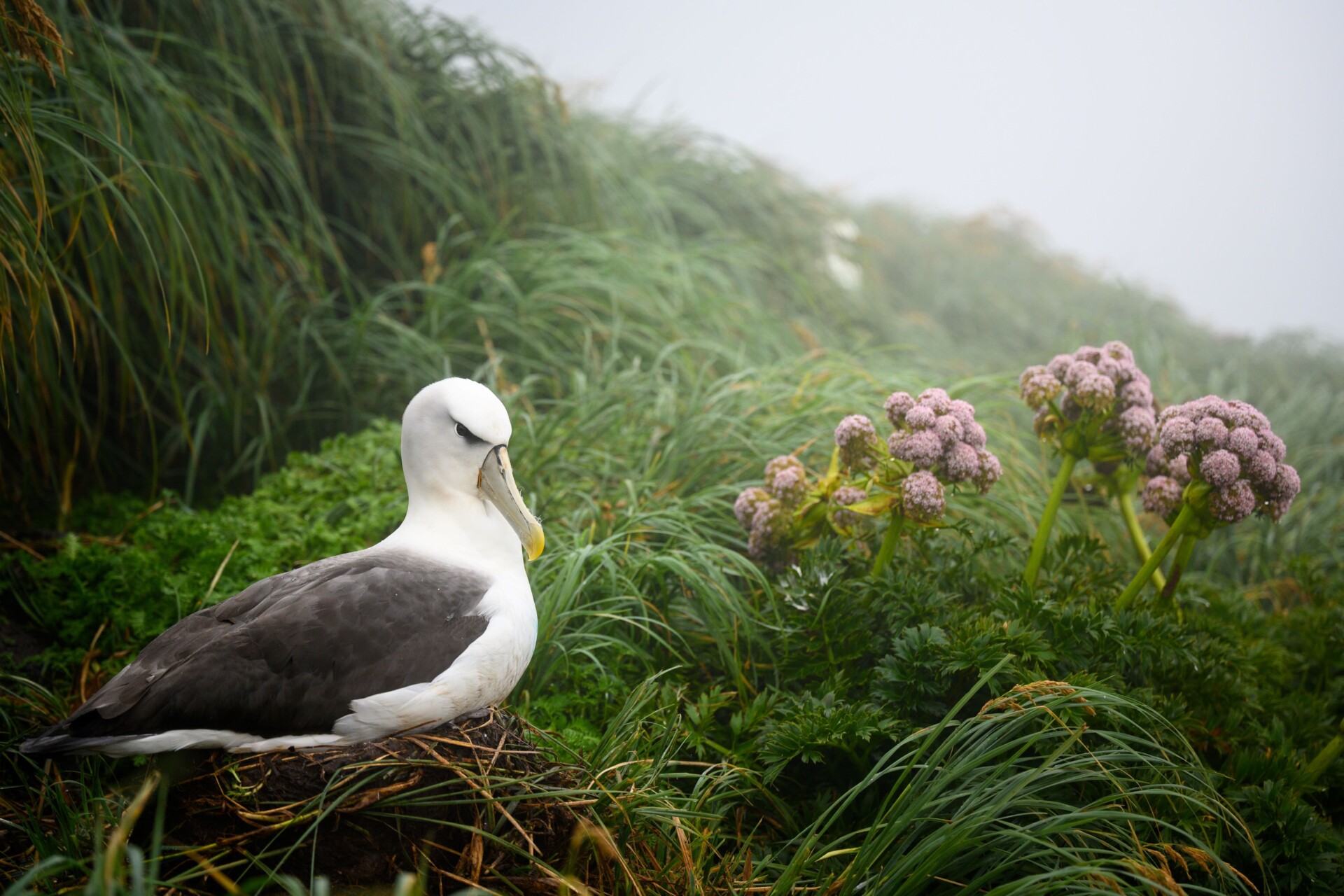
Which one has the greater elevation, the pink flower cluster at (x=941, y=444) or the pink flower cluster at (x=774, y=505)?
the pink flower cluster at (x=941, y=444)

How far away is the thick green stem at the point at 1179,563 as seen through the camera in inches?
109

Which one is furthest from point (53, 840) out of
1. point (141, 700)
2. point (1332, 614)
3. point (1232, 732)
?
point (1332, 614)

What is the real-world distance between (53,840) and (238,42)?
12.7 feet

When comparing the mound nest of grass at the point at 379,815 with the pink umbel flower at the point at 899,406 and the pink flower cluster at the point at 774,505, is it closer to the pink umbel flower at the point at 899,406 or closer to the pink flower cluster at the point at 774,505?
the pink flower cluster at the point at 774,505

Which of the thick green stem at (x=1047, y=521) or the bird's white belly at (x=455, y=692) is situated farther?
the thick green stem at (x=1047, y=521)

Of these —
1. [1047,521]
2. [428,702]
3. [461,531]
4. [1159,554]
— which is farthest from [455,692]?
[1159,554]

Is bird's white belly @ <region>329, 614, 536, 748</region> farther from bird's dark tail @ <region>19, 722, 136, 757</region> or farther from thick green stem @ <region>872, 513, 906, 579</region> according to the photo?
thick green stem @ <region>872, 513, 906, 579</region>

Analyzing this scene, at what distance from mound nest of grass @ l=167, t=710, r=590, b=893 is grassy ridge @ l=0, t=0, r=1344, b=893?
19 cm

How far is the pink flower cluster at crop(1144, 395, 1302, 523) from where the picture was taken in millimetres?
2488

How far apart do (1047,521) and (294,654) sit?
2.26 metres

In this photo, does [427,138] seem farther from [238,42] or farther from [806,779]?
[806,779]

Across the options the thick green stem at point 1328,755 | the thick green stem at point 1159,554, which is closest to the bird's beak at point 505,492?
the thick green stem at point 1159,554

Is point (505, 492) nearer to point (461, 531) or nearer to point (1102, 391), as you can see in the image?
point (461, 531)

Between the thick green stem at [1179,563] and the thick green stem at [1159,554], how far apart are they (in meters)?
0.03
